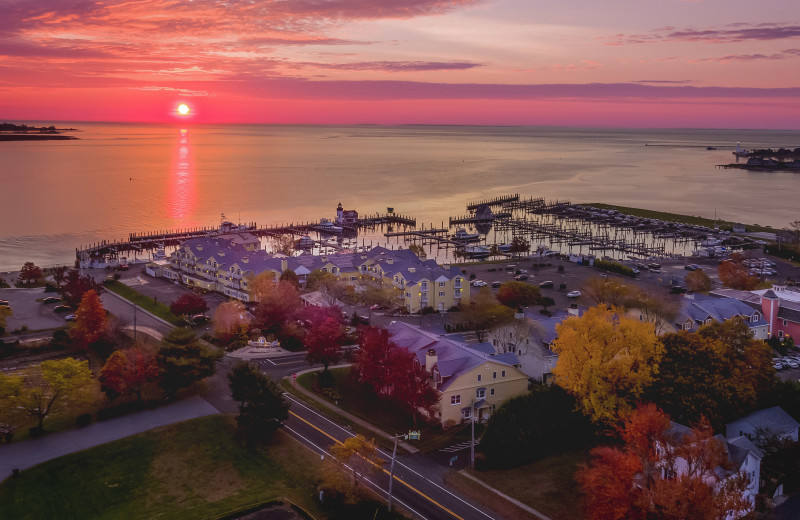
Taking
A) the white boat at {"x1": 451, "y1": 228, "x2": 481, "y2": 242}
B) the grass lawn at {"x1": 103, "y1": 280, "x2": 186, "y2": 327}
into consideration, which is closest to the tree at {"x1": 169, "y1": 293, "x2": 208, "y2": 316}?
the grass lawn at {"x1": 103, "y1": 280, "x2": 186, "y2": 327}

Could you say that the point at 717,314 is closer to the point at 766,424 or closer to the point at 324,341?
the point at 766,424

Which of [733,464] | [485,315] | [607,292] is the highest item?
[607,292]

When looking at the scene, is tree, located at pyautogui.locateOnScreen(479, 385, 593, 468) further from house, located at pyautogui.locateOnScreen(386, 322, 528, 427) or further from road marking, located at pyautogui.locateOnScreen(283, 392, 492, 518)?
road marking, located at pyautogui.locateOnScreen(283, 392, 492, 518)

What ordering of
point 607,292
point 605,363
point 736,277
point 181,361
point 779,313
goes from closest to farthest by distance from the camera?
point 605,363 < point 181,361 < point 779,313 < point 607,292 < point 736,277

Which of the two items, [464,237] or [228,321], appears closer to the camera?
[228,321]

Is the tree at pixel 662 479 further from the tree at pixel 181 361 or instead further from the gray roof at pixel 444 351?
the tree at pixel 181 361

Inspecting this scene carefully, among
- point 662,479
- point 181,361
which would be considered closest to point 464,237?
point 181,361

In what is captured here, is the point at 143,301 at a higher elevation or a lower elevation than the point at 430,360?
lower

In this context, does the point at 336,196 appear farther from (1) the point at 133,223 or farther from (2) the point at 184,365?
(2) the point at 184,365
